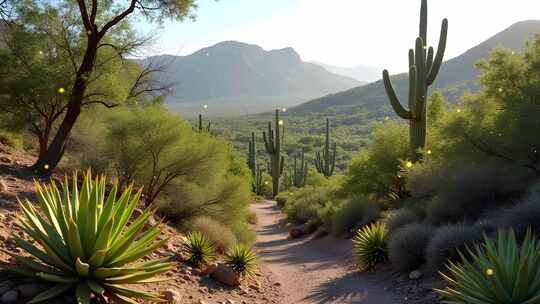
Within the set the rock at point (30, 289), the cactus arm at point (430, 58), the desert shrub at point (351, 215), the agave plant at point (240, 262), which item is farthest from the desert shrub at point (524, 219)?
the cactus arm at point (430, 58)

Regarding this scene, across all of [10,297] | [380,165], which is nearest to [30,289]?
[10,297]

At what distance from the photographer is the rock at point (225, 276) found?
33.6 ft

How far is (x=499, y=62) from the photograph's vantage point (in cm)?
1675

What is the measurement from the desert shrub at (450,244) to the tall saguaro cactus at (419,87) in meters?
9.27

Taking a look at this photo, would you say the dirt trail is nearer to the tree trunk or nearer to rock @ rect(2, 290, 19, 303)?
rock @ rect(2, 290, 19, 303)

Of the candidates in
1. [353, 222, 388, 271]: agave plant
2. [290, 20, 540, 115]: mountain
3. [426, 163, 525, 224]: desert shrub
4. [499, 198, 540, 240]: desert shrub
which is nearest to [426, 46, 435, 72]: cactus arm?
[426, 163, 525, 224]: desert shrub

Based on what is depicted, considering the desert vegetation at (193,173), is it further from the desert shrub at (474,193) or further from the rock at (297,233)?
the rock at (297,233)

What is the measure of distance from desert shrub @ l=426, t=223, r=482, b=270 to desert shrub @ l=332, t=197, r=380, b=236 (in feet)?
31.7

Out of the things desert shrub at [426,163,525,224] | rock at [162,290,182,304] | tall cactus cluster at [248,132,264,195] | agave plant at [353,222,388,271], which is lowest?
tall cactus cluster at [248,132,264,195]

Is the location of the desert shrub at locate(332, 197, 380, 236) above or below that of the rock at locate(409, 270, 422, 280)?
below

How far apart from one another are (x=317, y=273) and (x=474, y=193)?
506 centimetres

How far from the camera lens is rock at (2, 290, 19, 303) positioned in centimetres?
543

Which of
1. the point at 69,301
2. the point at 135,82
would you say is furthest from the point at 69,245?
the point at 135,82

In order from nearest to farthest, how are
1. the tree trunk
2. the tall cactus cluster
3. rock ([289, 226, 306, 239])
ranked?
the tree trunk
rock ([289, 226, 306, 239])
the tall cactus cluster
